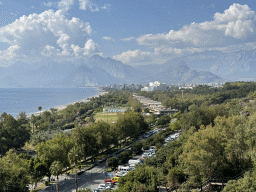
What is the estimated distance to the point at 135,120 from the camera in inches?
2351

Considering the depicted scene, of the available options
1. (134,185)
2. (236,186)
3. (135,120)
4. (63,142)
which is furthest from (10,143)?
(236,186)

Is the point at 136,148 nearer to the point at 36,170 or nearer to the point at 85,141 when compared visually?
the point at 85,141

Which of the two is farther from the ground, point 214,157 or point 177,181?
point 214,157

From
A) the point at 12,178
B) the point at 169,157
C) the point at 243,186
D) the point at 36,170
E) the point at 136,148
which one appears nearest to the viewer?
the point at 243,186

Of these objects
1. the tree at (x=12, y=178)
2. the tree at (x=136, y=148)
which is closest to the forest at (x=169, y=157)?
the tree at (x=12, y=178)

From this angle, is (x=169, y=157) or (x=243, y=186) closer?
(x=243, y=186)

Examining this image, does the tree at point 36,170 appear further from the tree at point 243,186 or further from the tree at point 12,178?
the tree at point 243,186

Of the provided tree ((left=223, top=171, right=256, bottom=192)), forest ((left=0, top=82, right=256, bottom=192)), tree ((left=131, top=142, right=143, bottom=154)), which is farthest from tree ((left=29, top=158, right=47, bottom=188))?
tree ((left=223, top=171, right=256, bottom=192))

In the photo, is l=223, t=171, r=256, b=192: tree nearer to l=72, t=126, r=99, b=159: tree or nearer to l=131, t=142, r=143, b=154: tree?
Answer: l=72, t=126, r=99, b=159: tree

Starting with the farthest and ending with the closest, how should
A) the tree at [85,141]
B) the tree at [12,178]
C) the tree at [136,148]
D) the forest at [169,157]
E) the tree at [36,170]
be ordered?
the tree at [136,148] → the tree at [85,141] → the tree at [36,170] → the tree at [12,178] → the forest at [169,157]

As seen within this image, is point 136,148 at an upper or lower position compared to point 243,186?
lower

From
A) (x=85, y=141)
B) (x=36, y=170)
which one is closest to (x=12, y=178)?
(x=36, y=170)

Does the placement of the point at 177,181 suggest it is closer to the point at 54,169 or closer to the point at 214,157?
the point at 214,157

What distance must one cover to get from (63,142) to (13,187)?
41.6ft
